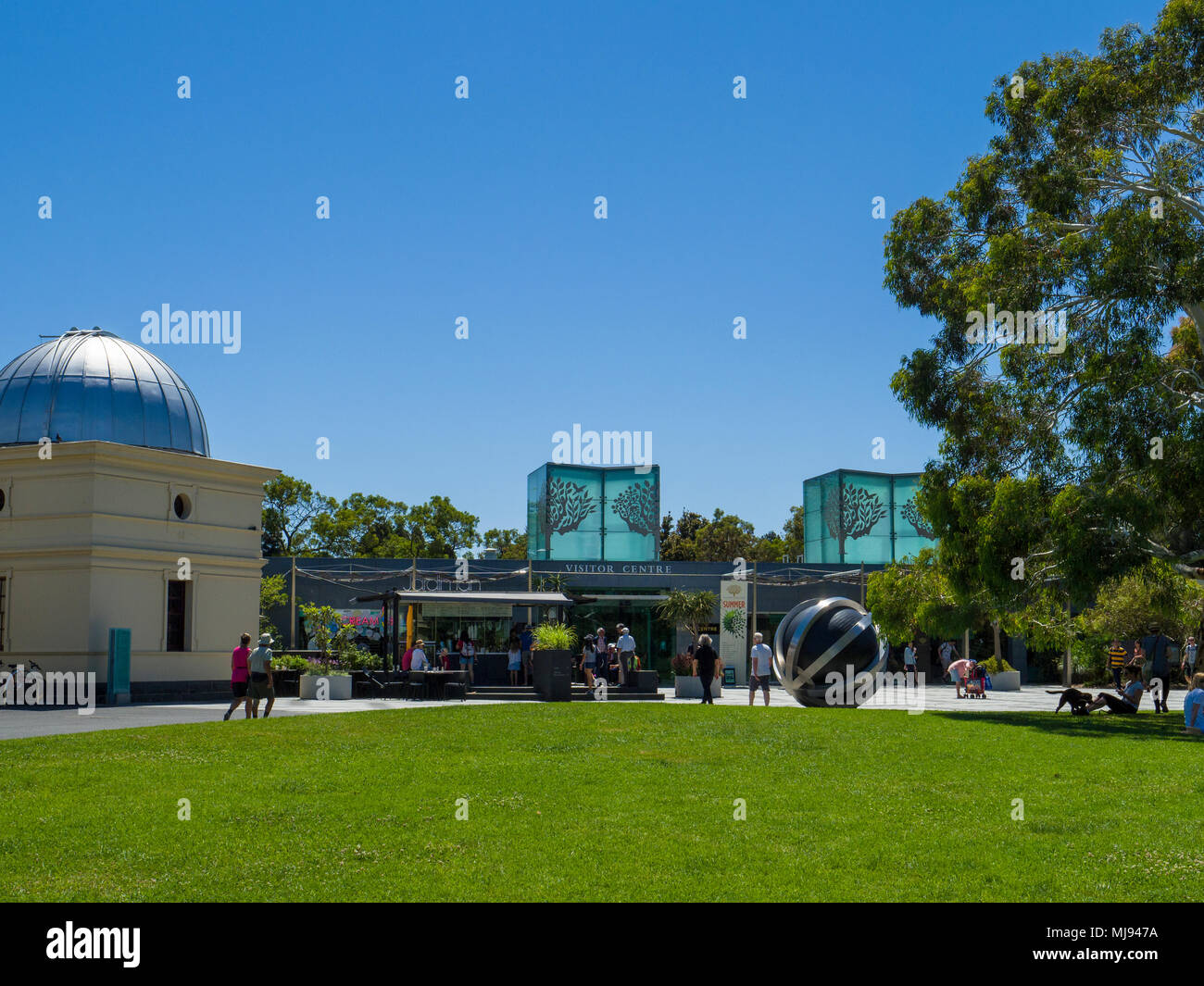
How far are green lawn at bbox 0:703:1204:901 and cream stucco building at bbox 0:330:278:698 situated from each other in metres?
11.9

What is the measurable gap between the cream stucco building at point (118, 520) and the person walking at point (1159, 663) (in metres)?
21.4

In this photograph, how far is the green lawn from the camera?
695 cm

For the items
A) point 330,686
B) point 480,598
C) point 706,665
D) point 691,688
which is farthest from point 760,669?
point 330,686

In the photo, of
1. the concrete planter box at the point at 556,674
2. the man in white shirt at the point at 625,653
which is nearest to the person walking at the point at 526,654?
the concrete planter box at the point at 556,674

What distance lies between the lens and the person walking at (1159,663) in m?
23.2

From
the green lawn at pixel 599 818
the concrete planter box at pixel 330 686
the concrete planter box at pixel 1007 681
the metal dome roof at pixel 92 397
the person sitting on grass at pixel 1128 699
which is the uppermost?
the metal dome roof at pixel 92 397

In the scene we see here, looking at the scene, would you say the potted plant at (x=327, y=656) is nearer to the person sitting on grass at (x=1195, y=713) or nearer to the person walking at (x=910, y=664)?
the person walking at (x=910, y=664)

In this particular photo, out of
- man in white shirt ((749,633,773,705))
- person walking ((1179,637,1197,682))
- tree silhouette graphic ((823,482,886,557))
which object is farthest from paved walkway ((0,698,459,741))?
tree silhouette graphic ((823,482,886,557))

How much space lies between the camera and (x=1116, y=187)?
2236cm

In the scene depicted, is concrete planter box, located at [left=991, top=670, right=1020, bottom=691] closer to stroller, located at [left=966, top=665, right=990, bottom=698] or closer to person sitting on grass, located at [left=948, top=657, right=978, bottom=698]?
stroller, located at [left=966, top=665, right=990, bottom=698]
